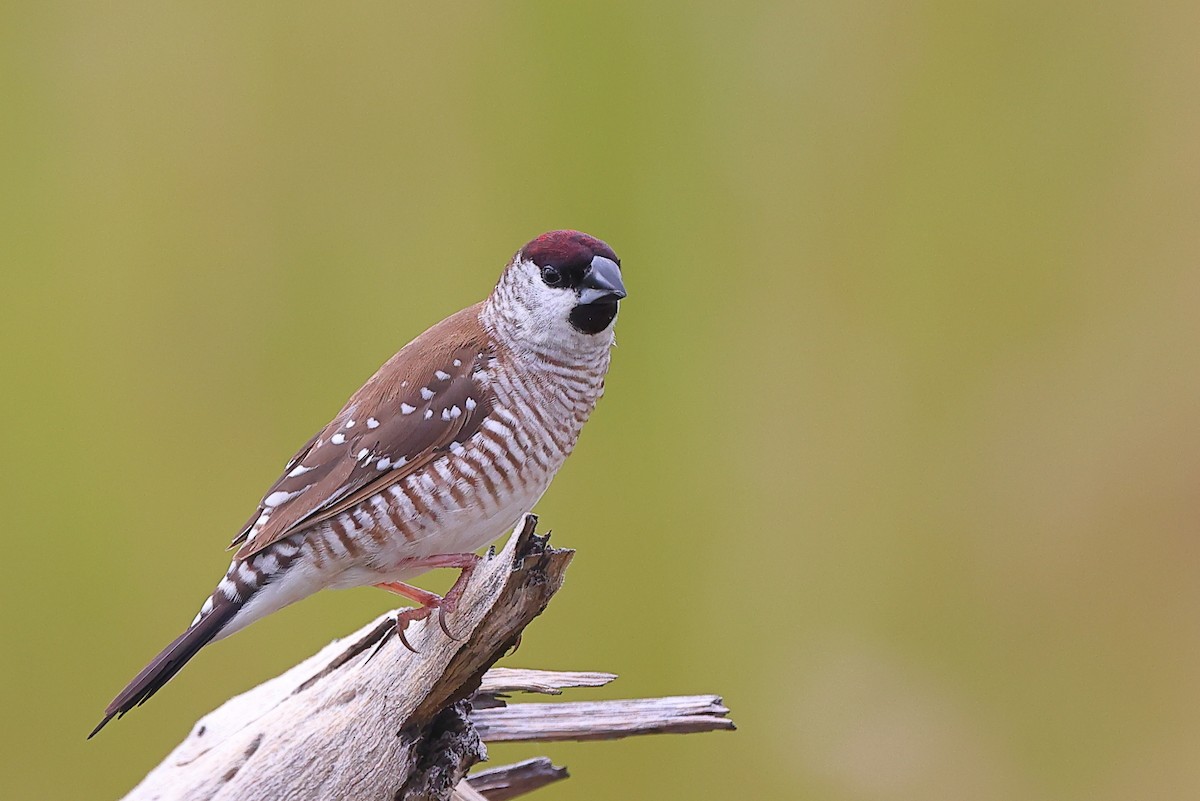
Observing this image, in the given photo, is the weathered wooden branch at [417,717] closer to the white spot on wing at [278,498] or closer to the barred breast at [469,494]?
the barred breast at [469,494]

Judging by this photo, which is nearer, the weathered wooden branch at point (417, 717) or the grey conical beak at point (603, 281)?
the weathered wooden branch at point (417, 717)

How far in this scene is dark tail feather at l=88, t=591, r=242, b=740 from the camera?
5.87ft

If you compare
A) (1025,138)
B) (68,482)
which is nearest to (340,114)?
(68,482)

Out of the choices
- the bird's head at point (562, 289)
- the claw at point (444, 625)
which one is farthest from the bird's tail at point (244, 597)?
the bird's head at point (562, 289)

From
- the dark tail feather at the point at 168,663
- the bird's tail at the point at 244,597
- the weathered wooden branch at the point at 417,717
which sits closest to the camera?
the weathered wooden branch at the point at 417,717

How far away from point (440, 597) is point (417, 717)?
0.21m

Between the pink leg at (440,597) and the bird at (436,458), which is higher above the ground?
the bird at (436,458)

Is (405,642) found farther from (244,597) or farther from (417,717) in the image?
(244,597)

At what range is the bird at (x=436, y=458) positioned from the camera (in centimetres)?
193

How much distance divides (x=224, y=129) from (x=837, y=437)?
6.24 ft

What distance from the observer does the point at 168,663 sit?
5.94 feet

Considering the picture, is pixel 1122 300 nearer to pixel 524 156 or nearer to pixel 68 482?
pixel 524 156

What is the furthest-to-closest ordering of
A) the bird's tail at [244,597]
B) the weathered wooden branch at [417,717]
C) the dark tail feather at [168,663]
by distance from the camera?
the bird's tail at [244,597] → the dark tail feather at [168,663] → the weathered wooden branch at [417,717]

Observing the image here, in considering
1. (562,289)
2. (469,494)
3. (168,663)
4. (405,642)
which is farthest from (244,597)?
(562,289)
